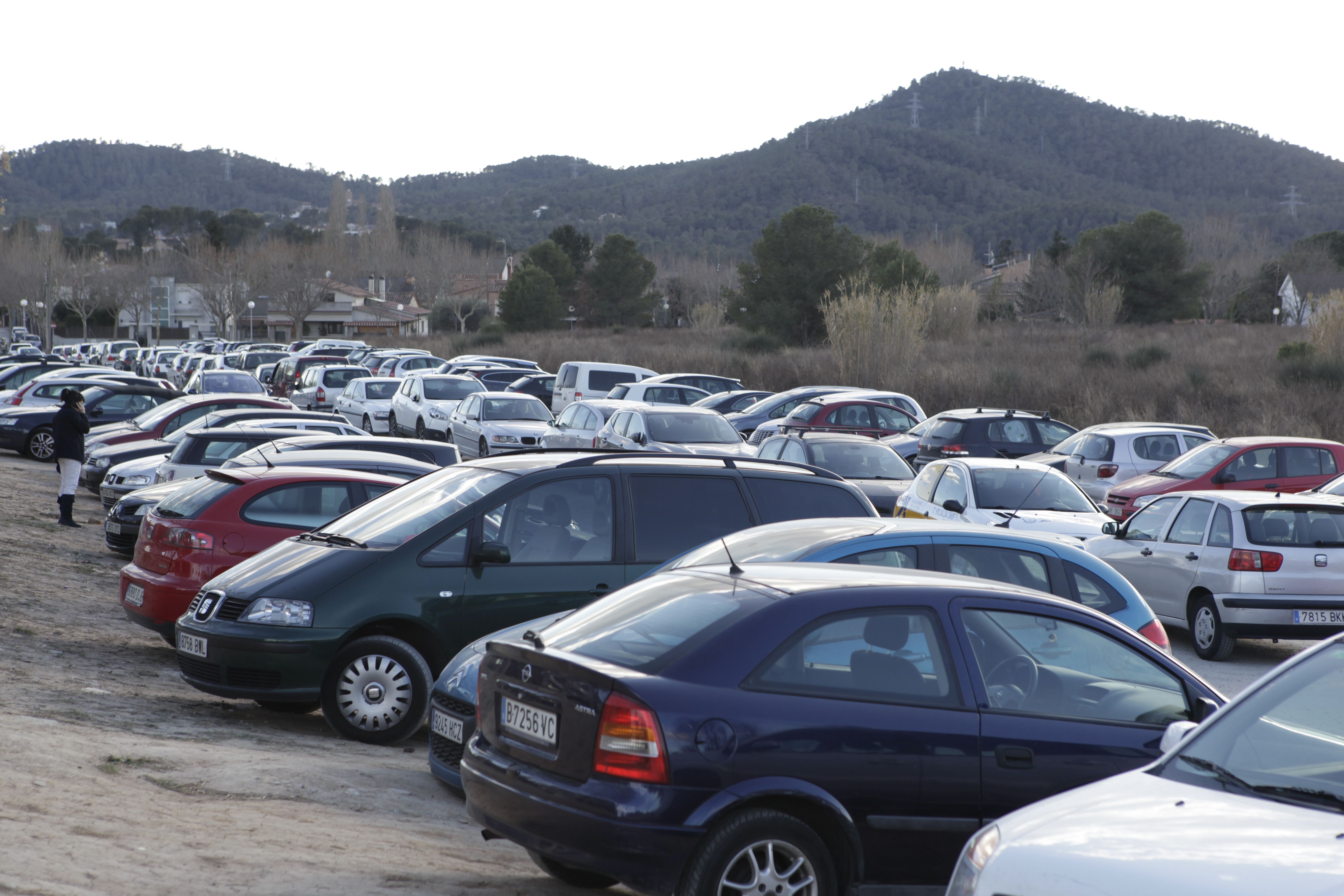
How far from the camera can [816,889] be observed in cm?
432

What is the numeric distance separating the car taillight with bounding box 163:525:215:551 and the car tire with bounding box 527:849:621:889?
516 cm

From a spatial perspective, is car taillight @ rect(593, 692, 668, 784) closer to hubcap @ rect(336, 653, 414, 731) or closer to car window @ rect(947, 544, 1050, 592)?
car window @ rect(947, 544, 1050, 592)

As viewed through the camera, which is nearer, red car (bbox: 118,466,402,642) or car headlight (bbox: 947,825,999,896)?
car headlight (bbox: 947,825,999,896)

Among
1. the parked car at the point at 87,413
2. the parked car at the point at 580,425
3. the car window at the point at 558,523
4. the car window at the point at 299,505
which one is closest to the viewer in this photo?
the car window at the point at 558,523

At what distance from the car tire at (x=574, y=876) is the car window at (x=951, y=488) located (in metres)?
9.07

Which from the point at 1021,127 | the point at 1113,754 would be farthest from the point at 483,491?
the point at 1021,127

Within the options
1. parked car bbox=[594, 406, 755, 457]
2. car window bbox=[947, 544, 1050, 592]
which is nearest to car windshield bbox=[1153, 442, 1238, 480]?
parked car bbox=[594, 406, 755, 457]

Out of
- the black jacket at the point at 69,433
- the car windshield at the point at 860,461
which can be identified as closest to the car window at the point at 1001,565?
the car windshield at the point at 860,461

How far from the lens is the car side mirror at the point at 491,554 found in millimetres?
7281

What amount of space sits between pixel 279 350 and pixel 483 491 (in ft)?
157

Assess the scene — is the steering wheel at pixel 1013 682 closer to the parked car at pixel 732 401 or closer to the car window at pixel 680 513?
the car window at pixel 680 513

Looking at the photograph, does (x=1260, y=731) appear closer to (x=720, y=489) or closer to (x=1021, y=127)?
(x=720, y=489)

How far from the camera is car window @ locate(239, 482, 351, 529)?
31.7 feet

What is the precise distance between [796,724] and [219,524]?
648 cm
